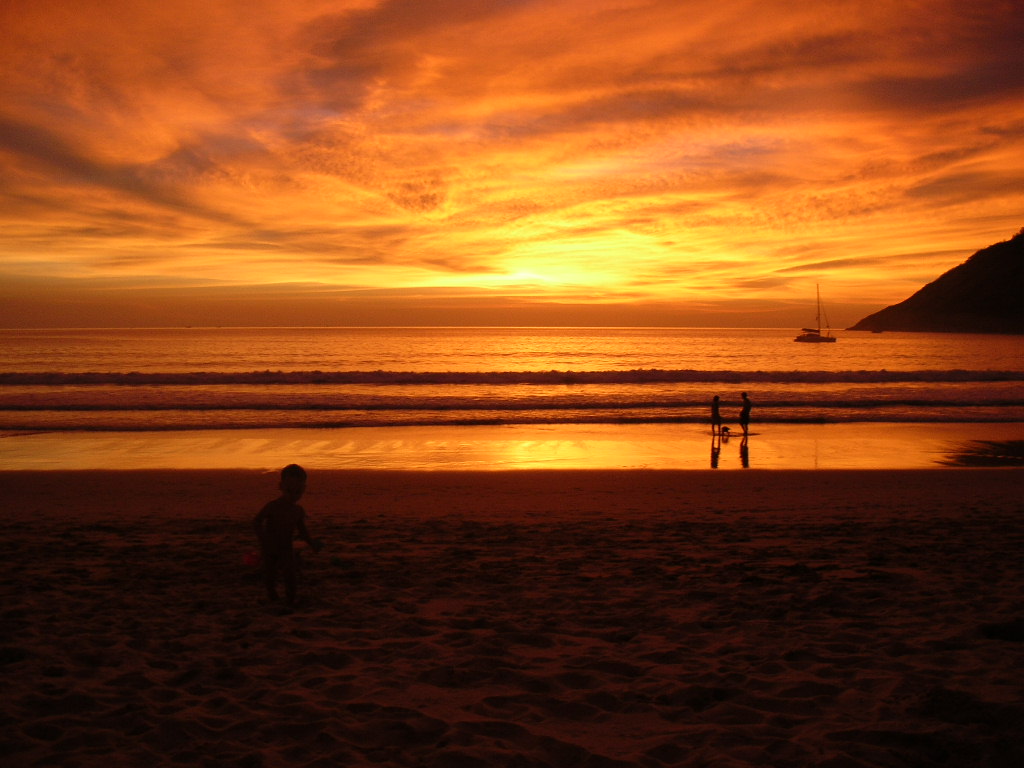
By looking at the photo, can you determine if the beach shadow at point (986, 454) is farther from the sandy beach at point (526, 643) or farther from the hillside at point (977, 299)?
the hillside at point (977, 299)

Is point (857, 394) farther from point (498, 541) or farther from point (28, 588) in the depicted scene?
point (28, 588)

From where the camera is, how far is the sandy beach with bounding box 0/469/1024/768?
398 centimetres

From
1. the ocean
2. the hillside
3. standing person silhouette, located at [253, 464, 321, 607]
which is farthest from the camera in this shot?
the hillside

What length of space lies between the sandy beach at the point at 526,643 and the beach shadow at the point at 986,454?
7.43 m

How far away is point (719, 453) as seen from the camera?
1770 centimetres

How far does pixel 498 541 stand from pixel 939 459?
13.0m

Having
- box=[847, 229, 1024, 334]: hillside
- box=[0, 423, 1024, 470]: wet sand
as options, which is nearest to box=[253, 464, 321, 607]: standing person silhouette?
box=[0, 423, 1024, 470]: wet sand

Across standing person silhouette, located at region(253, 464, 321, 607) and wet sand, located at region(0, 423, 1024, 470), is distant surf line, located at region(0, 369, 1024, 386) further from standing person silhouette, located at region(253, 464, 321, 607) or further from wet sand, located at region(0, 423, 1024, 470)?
standing person silhouette, located at region(253, 464, 321, 607)

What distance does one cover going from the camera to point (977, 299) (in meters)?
156

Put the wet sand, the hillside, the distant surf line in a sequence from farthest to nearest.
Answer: the hillside < the distant surf line < the wet sand

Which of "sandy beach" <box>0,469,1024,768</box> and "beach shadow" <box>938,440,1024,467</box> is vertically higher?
"sandy beach" <box>0,469,1024,768</box>

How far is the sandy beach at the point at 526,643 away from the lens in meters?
3.98

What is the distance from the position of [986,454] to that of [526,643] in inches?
665

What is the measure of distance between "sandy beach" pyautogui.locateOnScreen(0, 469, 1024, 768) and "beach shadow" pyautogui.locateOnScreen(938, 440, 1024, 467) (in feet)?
24.4
